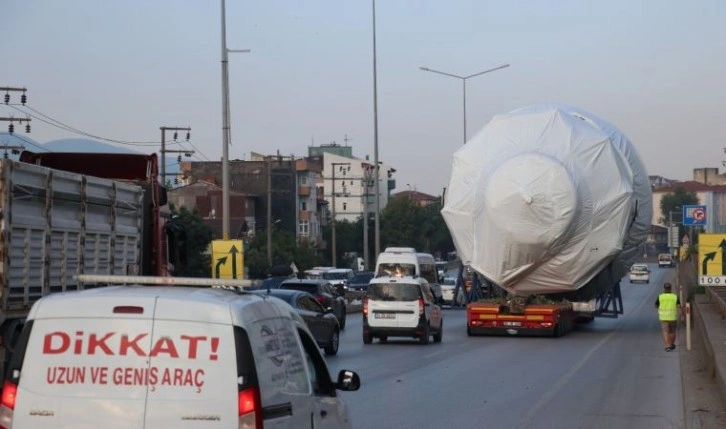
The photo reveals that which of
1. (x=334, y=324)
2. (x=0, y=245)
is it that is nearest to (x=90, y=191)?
(x=0, y=245)

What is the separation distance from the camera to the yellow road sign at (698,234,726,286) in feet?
91.1

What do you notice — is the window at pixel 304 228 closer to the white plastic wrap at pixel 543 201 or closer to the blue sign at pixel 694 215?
the blue sign at pixel 694 215

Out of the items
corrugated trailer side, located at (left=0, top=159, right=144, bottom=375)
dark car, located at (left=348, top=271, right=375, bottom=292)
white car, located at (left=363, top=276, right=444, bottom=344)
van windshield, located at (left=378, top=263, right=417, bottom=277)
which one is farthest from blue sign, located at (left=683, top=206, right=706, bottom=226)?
corrugated trailer side, located at (left=0, top=159, right=144, bottom=375)

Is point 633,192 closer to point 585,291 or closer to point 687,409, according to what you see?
point 585,291

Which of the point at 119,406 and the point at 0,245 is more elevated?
the point at 0,245

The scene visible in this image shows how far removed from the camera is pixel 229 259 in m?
30.9

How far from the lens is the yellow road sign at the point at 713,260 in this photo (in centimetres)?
2777

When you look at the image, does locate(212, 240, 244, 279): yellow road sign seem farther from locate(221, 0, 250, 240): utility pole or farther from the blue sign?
the blue sign

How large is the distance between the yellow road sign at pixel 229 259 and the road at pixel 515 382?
331 cm

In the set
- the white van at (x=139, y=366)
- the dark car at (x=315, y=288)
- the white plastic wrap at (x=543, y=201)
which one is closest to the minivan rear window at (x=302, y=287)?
Result: the dark car at (x=315, y=288)

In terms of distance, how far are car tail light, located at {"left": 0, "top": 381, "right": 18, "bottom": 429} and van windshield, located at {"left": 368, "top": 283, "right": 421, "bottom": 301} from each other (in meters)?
25.4

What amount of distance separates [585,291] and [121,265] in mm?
23014

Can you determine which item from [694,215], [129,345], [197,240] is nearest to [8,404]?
[129,345]

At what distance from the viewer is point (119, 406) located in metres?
6.70
